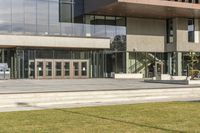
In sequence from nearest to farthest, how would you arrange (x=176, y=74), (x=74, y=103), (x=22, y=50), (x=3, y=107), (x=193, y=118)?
(x=193, y=118)
(x=3, y=107)
(x=74, y=103)
(x=22, y=50)
(x=176, y=74)

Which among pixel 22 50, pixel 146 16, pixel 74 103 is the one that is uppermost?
pixel 146 16

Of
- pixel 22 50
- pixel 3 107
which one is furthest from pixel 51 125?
pixel 22 50

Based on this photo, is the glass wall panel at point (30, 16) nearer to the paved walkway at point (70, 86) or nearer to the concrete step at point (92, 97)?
the paved walkway at point (70, 86)

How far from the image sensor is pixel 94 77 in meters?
46.1

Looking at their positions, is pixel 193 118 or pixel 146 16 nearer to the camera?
pixel 193 118

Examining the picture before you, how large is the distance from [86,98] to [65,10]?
25998mm

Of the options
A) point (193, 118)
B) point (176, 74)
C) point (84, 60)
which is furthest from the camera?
point (176, 74)

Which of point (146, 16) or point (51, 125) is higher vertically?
point (146, 16)

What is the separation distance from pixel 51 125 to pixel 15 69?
1272 inches

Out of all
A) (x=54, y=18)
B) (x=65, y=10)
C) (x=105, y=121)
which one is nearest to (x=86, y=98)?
(x=105, y=121)

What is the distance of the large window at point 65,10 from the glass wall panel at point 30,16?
2.99 meters

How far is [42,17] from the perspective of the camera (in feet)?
142

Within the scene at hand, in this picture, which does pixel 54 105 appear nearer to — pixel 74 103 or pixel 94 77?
pixel 74 103

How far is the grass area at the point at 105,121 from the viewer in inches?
425
